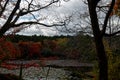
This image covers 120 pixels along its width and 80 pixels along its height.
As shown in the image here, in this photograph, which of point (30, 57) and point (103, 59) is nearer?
point (103, 59)

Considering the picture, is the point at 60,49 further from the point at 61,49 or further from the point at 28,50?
the point at 28,50

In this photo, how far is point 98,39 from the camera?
8.94 meters

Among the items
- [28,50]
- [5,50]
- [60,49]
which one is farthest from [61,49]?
[5,50]

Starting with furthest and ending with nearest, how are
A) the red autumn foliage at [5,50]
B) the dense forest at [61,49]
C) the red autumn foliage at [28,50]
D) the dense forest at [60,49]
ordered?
the red autumn foliage at [28,50] → the dense forest at [61,49] → the dense forest at [60,49] → the red autumn foliage at [5,50]

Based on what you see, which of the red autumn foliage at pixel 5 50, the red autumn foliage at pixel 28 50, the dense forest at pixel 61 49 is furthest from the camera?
the red autumn foliage at pixel 28 50

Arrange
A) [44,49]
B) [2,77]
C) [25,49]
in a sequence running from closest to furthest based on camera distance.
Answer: [2,77] → [25,49] → [44,49]

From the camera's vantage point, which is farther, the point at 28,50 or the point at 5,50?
the point at 28,50

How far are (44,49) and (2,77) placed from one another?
56.7m

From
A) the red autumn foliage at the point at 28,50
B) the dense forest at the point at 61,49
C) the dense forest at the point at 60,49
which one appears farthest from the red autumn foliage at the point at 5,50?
the red autumn foliage at the point at 28,50

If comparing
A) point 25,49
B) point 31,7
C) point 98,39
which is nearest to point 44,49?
point 25,49

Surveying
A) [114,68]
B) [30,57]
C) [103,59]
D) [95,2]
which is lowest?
[30,57]

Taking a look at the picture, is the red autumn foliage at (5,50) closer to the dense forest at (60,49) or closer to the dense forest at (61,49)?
the dense forest at (60,49)

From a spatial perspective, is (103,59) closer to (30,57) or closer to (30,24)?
(30,24)

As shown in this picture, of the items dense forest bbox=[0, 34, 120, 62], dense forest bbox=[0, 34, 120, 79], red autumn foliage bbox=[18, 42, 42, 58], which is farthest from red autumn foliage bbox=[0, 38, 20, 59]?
red autumn foliage bbox=[18, 42, 42, 58]
